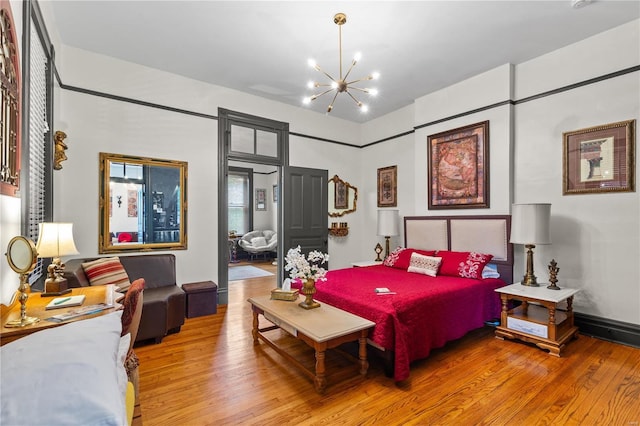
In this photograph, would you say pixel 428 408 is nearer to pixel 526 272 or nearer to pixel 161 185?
pixel 526 272

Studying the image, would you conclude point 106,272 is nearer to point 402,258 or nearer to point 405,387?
point 405,387

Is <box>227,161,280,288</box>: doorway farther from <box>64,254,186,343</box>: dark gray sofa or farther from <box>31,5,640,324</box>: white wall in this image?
<box>64,254,186,343</box>: dark gray sofa

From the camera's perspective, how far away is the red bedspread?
2.43 metres

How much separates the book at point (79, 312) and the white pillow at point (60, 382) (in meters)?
0.88

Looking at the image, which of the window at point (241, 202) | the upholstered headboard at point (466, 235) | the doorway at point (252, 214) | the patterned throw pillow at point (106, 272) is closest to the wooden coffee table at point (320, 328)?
the patterned throw pillow at point (106, 272)

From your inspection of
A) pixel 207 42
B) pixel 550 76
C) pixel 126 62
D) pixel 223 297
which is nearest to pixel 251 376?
pixel 223 297

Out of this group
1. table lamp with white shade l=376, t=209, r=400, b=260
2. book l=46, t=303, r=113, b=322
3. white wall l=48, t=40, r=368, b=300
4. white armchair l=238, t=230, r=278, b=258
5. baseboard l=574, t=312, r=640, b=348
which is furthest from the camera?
white armchair l=238, t=230, r=278, b=258

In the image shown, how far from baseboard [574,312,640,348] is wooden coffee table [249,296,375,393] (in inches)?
104

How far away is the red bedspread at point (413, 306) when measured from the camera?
2428 millimetres

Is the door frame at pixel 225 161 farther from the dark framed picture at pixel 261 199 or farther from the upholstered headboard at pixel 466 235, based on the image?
the dark framed picture at pixel 261 199

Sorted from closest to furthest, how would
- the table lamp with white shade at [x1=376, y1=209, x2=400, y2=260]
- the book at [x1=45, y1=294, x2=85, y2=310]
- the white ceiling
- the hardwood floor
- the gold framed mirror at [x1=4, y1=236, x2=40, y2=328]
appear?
the gold framed mirror at [x1=4, y1=236, x2=40, y2=328] < the book at [x1=45, y1=294, x2=85, y2=310] < the hardwood floor < the white ceiling < the table lamp with white shade at [x1=376, y1=209, x2=400, y2=260]

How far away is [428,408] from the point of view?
2.08 m

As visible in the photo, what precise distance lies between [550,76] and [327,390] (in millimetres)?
4189

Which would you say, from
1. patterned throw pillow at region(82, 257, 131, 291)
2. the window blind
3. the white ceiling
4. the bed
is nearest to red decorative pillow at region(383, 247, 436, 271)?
the bed
